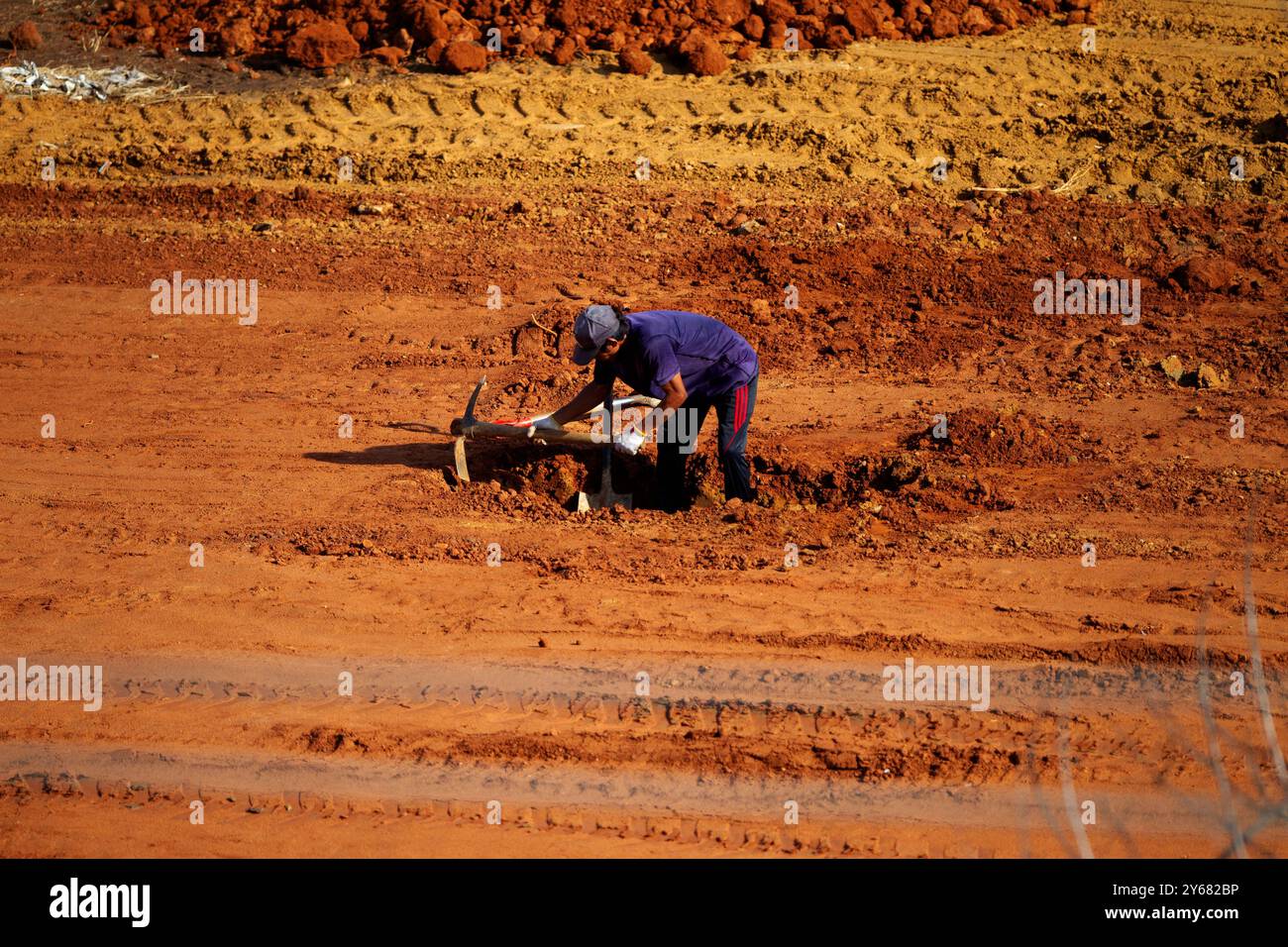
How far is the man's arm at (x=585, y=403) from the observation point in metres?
6.69

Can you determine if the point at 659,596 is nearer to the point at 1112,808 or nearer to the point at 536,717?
the point at 536,717

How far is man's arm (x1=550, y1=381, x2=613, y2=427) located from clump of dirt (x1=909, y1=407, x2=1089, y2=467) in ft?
7.40

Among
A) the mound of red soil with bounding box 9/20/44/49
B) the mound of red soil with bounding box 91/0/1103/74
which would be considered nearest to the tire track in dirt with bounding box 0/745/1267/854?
the mound of red soil with bounding box 91/0/1103/74

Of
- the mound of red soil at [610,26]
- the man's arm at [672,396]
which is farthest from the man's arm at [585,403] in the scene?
the mound of red soil at [610,26]

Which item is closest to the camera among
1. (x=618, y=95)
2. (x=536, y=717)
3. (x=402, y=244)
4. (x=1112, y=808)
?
(x=1112, y=808)

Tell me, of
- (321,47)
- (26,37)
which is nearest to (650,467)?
(321,47)

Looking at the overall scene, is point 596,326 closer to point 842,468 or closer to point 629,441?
point 629,441

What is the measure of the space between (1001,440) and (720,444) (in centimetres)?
200

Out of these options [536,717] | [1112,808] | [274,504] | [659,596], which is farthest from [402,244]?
[1112,808]

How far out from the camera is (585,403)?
6797 millimetres

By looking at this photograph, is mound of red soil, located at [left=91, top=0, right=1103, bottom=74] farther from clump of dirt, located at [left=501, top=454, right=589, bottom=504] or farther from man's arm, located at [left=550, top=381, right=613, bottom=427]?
man's arm, located at [left=550, top=381, right=613, bottom=427]

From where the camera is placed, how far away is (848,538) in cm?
672

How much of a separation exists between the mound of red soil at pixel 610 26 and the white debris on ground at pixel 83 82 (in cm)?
71

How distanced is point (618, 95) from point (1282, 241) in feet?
21.4
